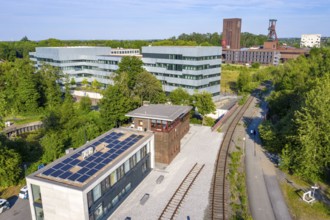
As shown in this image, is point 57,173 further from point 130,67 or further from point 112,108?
point 130,67

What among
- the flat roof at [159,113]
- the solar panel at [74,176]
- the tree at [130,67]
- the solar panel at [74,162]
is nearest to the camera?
the solar panel at [74,176]

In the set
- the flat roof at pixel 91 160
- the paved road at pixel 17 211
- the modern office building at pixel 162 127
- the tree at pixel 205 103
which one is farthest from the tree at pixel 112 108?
the paved road at pixel 17 211

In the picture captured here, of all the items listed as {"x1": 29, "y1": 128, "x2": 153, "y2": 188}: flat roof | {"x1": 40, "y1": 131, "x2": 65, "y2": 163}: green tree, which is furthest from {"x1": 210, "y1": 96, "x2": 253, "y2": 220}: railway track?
{"x1": 40, "y1": 131, "x2": 65, "y2": 163}: green tree

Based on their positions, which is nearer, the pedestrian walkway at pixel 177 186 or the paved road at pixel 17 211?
the pedestrian walkway at pixel 177 186

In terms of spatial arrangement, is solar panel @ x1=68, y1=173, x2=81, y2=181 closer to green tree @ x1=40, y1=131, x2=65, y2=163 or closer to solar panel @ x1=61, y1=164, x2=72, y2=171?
solar panel @ x1=61, y1=164, x2=72, y2=171

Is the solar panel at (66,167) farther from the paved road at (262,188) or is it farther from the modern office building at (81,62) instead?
the modern office building at (81,62)

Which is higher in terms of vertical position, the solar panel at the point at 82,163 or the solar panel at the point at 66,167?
the solar panel at the point at 82,163
